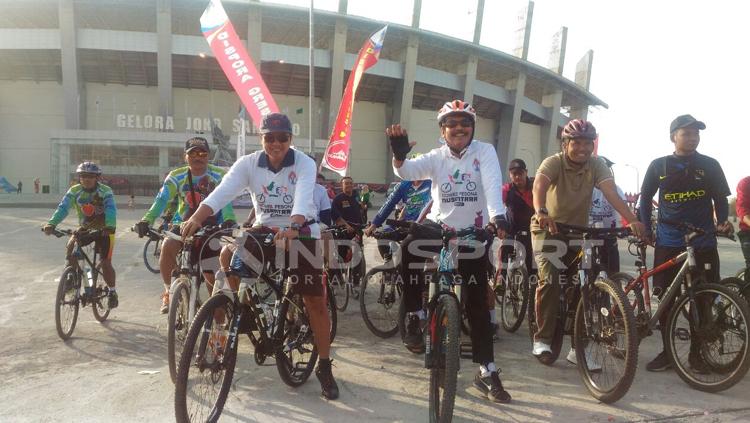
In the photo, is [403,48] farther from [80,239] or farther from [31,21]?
[80,239]

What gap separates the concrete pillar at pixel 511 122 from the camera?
46.5m

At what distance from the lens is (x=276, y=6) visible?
115ft

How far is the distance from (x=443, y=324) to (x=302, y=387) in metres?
1.39

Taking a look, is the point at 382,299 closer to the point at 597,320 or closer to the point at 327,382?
the point at 327,382

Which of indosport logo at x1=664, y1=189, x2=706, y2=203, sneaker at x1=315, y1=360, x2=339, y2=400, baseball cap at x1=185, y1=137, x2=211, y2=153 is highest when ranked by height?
baseball cap at x1=185, y1=137, x2=211, y2=153

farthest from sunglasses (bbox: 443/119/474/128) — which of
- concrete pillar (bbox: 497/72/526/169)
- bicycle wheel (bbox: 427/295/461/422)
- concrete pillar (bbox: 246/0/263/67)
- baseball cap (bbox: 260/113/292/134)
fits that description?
concrete pillar (bbox: 497/72/526/169)

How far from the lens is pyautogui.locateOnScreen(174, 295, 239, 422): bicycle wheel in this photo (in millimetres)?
2670

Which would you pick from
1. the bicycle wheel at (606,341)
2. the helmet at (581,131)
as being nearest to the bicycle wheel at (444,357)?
the bicycle wheel at (606,341)

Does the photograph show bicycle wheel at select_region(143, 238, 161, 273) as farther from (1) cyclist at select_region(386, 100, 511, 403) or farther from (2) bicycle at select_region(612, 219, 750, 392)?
(2) bicycle at select_region(612, 219, 750, 392)

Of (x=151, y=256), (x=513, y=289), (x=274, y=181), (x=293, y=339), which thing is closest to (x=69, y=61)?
(x=151, y=256)

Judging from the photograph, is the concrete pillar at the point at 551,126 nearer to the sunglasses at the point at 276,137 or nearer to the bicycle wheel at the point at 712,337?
the bicycle wheel at the point at 712,337

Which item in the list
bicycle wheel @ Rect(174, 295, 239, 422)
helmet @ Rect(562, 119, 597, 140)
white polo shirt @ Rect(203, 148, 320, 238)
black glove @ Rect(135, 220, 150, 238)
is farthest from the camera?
helmet @ Rect(562, 119, 597, 140)

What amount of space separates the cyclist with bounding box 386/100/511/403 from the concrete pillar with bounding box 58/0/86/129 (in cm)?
3845

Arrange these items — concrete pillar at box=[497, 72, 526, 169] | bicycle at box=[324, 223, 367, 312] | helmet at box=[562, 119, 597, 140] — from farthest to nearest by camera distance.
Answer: concrete pillar at box=[497, 72, 526, 169], bicycle at box=[324, 223, 367, 312], helmet at box=[562, 119, 597, 140]
